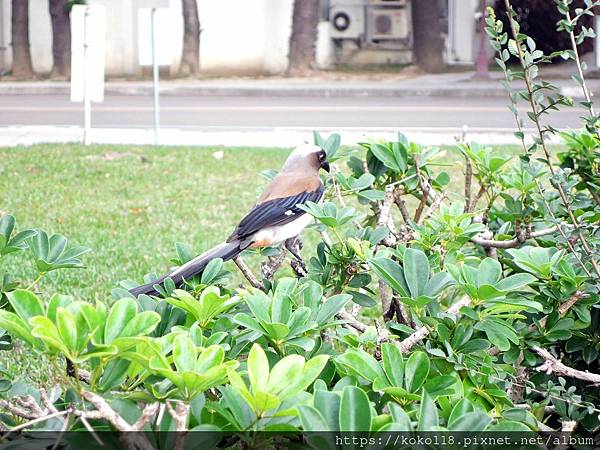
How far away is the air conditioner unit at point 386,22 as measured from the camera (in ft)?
88.6

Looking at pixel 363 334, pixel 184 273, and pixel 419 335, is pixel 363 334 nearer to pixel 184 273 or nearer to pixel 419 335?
pixel 419 335

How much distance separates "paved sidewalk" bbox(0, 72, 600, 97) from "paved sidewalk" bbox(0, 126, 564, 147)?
22.4 ft

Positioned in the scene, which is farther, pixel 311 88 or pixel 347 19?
pixel 347 19

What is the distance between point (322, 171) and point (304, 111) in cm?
1390

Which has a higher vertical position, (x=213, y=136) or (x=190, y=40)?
(x=190, y=40)

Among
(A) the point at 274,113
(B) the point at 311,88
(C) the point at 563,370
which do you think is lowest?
(A) the point at 274,113

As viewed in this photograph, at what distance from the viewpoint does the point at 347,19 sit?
2691 centimetres

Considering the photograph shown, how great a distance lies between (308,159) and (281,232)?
313 mm

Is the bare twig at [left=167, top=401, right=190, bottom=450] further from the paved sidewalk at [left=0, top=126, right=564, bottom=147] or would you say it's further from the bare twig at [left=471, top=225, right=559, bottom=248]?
the paved sidewalk at [left=0, top=126, right=564, bottom=147]

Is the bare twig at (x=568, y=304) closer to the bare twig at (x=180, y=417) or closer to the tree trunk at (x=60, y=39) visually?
the bare twig at (x=180, y=417)

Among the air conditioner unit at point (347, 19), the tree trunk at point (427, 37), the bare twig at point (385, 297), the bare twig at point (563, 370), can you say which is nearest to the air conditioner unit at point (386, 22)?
the air conditioner unit at point (347, 19)

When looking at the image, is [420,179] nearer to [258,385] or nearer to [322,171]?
[322,171]

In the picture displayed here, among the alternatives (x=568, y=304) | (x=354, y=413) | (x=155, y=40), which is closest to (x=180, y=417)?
(x=354, y=413)

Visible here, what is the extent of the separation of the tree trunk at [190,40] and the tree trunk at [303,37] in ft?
7.64
